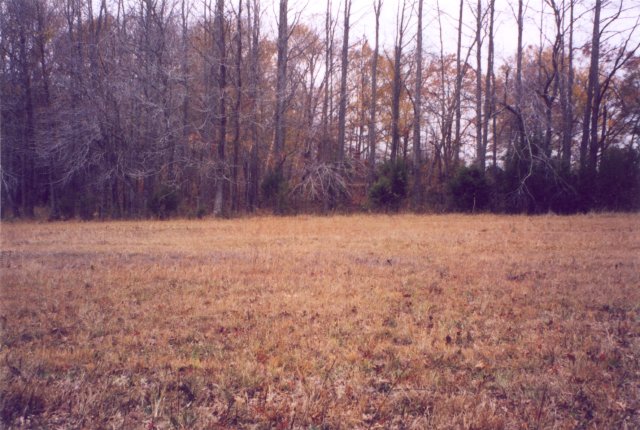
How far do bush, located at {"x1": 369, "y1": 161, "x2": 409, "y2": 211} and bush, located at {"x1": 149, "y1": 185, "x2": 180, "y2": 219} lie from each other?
10017 mm

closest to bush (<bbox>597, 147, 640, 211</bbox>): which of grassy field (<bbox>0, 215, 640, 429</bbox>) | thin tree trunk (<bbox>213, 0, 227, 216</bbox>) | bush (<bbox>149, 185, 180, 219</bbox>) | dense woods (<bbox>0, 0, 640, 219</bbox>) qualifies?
dense woods (<bbox>0, 0, 640, 219</bbox>)

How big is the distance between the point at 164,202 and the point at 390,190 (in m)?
11.5

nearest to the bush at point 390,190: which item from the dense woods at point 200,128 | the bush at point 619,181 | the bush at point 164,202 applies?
the dense woods at point 200,128

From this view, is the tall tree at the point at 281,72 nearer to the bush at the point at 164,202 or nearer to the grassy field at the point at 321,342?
the bush at the point at 164,202

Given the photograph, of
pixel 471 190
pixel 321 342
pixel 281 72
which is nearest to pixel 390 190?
pixel 471 190

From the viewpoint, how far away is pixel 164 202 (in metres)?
24.0

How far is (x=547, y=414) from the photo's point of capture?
3.50 metres

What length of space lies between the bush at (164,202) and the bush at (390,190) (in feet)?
32.9

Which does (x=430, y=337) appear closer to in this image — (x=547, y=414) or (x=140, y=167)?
(x=547, y=414)

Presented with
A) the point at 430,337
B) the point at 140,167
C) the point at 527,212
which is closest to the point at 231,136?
the point at 140,167

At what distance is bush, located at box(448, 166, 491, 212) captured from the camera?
24.4m

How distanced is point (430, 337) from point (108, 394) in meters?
3.04

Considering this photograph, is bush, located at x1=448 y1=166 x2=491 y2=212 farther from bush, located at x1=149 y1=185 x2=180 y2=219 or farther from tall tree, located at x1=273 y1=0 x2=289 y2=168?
bush, located at x1=149 y1=185 x2=180 y2=219

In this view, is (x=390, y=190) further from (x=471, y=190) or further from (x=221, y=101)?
(x=221, y=101)
